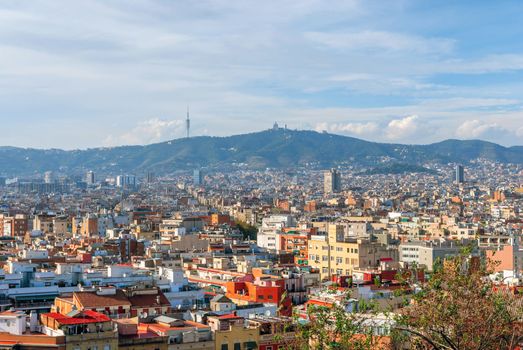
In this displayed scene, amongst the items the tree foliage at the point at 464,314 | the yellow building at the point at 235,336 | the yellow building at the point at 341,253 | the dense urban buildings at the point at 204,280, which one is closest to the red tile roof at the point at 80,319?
the dense urban buildings at the point at 204,280

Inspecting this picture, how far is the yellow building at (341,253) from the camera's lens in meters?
58.2

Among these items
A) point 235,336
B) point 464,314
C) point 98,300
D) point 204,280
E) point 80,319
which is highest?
point 464,314

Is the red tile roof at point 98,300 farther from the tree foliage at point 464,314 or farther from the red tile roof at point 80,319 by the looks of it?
the tree foliage at point 464,314

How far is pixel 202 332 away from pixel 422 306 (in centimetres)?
1412

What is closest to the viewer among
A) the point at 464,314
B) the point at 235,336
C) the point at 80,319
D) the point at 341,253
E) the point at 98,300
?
the point at 464,314

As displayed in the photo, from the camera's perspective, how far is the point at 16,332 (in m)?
26.0

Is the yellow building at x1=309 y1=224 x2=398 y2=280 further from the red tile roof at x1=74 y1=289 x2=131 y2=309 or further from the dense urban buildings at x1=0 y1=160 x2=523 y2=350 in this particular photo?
the red tile roof at x1=74 y1=289 x2=131 y2=309

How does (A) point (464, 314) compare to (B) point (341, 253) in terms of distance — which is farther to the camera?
(B) point (341, 253)

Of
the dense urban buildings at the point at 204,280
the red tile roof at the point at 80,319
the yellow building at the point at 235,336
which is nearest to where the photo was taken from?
the red tile roof at the point at 80,319

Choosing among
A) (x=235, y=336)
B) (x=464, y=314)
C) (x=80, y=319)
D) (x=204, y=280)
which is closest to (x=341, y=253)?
(x=204, y=280)

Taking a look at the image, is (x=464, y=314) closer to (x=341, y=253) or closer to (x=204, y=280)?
(x=204, y=280)

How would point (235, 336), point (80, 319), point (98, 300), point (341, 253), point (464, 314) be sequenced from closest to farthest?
point (464, 314), point (80, 319), point (235, 336), point (98, 300), point (341, 253)

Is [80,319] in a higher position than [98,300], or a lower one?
higher

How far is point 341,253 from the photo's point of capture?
195ft
